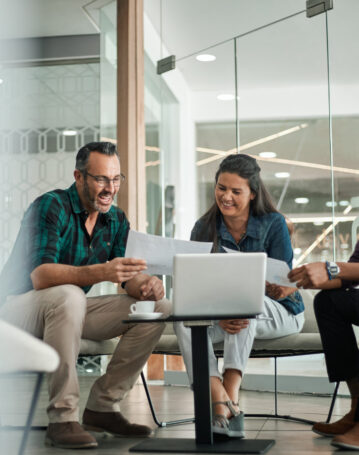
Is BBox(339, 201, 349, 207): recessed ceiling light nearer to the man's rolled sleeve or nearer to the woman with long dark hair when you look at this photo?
the woman with long dark hair

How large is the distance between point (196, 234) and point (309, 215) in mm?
1415

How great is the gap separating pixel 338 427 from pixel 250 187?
1.00 meters

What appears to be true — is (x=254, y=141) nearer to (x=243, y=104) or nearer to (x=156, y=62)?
(x=243, y=104)

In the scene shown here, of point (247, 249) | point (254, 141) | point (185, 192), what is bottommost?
point (247, 249)

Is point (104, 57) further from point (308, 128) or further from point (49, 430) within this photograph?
point (49, 430)

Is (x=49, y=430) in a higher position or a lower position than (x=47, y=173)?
lower

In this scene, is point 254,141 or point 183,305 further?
point 254,141

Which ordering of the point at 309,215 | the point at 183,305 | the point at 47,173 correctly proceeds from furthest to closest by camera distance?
the point at 47,173 → the point at 309,215 → the point at 183,305

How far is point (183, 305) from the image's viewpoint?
6.33 ft

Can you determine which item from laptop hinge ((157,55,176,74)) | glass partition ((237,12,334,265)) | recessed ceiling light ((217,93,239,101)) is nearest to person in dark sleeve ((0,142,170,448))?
glass partition ((237,12,334,265))

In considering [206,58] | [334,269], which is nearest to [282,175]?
[206,58]

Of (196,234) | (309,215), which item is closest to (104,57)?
A: (309,215)

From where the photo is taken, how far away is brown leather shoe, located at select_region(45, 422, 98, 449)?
2.07 metres

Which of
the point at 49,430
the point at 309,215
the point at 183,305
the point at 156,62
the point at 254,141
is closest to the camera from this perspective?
the point at 183,305
